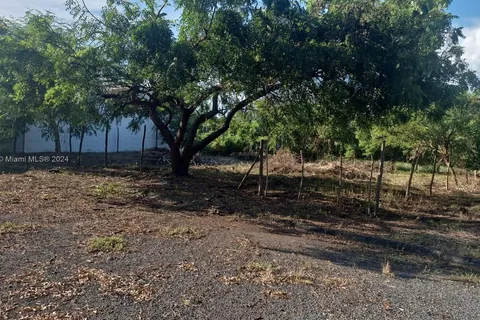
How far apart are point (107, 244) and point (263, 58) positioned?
5095mm

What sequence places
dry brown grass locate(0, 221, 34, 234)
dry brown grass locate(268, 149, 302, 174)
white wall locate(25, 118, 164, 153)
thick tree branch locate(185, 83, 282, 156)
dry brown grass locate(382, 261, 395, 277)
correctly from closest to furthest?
dry brown grass locate(382, 261, 395, 277) < dry brown grass locate(0, 221, 34, 234) < thick tree branch locate(185, 83, 282, 156) < dry brown grass locate(268, 149, 302, 174) < white wall locate(25, 118, 164, 153)

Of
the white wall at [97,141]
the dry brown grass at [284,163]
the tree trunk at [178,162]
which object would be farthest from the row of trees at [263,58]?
the white wall at [97,141]

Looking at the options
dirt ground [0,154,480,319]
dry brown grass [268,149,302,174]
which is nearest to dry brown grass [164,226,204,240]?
dirt ground [0,154,480,319]

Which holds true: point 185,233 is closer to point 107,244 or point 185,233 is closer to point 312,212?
point 107,244

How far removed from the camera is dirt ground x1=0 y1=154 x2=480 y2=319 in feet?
14.3

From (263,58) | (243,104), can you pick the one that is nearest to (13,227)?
(263,58)

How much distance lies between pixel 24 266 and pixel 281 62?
6.18m

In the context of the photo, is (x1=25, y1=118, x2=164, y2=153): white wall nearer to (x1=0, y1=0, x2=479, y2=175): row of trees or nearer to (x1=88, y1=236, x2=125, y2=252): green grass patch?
(x1=0, y1=0, x2=479, y2=175): row of trees

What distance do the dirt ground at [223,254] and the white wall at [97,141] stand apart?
415 inches

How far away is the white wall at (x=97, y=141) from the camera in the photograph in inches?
902

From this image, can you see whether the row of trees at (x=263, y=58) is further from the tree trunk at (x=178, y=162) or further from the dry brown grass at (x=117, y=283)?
the dry brown grass at (x=117, y=283)

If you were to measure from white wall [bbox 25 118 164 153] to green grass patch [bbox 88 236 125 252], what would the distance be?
15581mm

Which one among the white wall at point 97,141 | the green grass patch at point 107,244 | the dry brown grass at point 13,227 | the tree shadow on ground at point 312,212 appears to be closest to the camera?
the green grass patch at point 107,244

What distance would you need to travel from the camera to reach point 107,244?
6301mm
